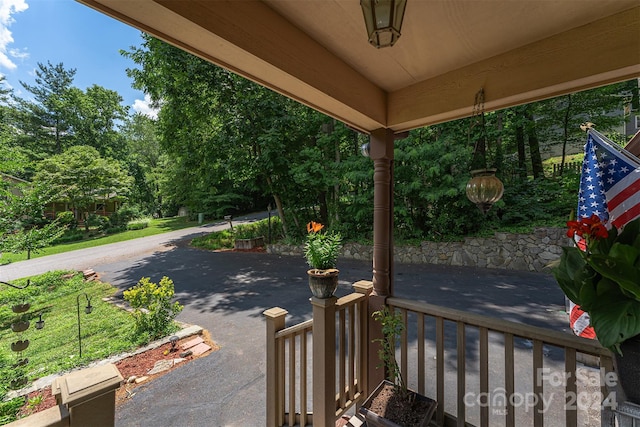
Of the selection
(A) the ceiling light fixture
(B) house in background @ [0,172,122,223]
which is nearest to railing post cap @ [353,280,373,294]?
(A) the ceiling light fixture

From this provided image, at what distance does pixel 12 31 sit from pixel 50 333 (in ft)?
33.6

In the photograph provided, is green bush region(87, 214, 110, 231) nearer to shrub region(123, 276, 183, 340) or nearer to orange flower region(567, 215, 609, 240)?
shrub region(123, 276, 183, 340)

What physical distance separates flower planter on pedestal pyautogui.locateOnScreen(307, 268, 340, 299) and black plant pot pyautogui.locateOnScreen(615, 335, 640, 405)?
1.27m

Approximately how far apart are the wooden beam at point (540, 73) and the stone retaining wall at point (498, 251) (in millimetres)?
5322

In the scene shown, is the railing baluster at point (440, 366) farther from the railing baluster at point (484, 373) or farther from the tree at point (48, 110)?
the tree at point (48, 110)

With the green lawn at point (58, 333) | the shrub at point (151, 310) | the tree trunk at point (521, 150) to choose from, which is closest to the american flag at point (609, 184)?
the shrub at point (151, 310)

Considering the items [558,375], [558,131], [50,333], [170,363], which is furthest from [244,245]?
[558,131]

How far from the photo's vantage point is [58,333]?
4062 mm

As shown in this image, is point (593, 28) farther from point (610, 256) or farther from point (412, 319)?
point (412, 319)

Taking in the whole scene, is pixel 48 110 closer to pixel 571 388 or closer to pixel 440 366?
pixel 440 366

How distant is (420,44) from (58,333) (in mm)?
5907

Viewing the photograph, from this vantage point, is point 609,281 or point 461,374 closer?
point 609,281

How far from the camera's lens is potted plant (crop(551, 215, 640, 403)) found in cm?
85

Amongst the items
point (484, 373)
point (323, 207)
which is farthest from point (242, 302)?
point (323, 207)
